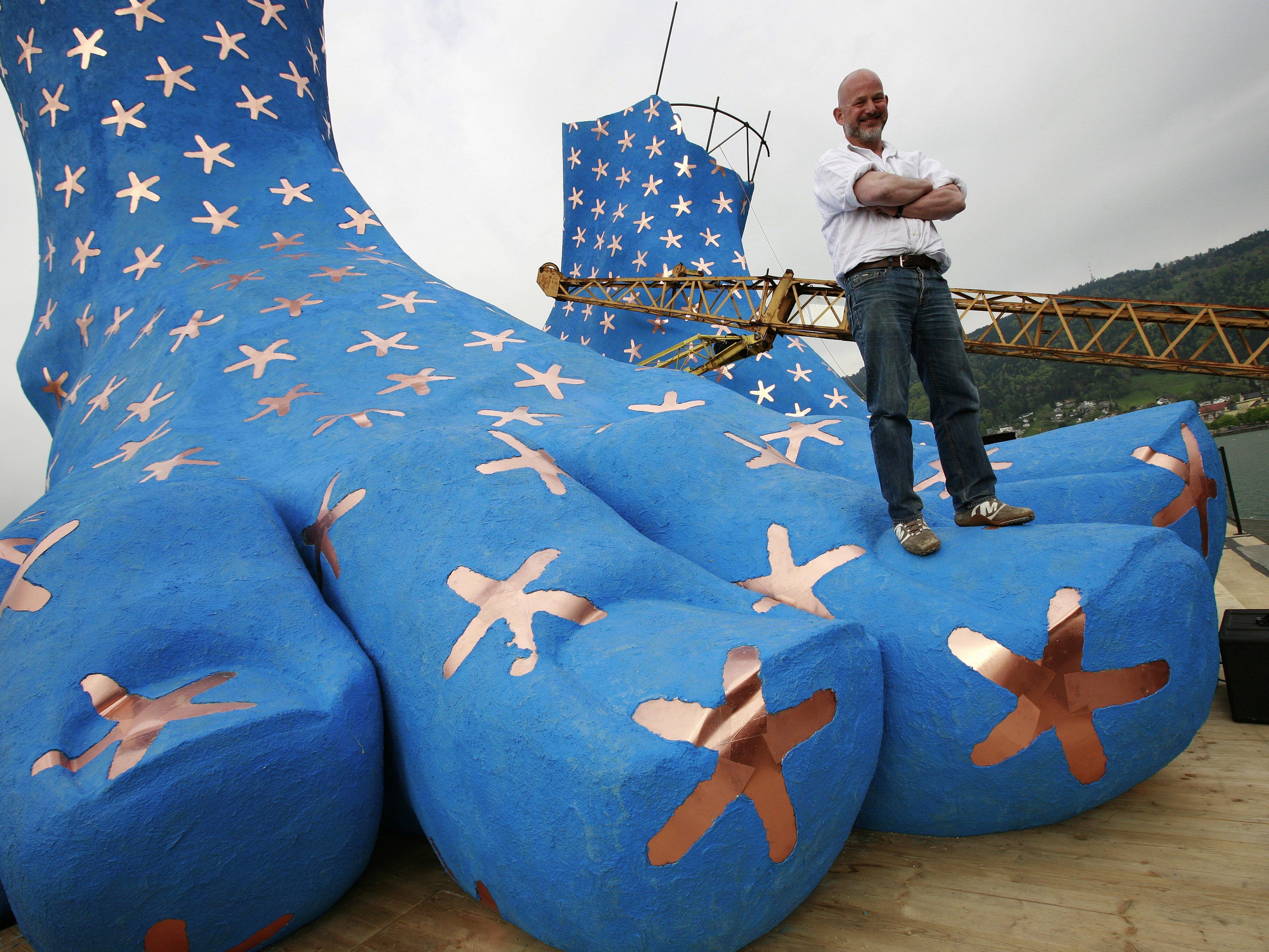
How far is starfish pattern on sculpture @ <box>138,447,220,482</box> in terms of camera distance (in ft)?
8.62

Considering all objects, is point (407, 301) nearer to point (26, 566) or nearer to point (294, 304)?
point (294, 304)

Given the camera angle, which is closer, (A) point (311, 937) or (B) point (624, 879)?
(B) point (624, 879)

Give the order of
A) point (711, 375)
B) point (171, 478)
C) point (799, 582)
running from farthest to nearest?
point (711, 375), point (171, 478), point (799, 582)

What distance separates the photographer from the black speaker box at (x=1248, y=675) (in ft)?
8.30

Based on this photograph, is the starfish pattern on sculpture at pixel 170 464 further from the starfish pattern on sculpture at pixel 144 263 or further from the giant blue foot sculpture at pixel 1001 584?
the starfish pattern on sculpture at pixel 144 263

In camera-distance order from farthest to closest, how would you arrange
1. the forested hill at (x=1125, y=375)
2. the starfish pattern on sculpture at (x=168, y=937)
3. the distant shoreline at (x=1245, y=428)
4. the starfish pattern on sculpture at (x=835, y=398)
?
1. the forested hill at (x=1125, y=375)
2. the distant shoreline at (x=1245, y=428)
3. the starfish pattern on sculpture at (x=835, y=398)
4. the starfish pattern on sculpture at (x=168, y=937)

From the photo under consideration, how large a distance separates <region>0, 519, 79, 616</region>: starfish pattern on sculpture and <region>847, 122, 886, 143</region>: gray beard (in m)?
2.48

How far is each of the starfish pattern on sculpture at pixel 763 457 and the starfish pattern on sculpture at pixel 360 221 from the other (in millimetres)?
2870

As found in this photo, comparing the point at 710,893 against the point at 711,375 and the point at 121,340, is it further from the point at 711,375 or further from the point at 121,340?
the point at 711,375

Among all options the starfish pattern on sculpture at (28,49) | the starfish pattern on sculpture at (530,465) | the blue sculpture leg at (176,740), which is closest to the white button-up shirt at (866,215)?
the starfish pattern on sculpture at (530,465)

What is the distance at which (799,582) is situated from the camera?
6.63ft

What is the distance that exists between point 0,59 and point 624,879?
233 inches

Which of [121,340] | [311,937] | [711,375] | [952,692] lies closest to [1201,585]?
[952,692]

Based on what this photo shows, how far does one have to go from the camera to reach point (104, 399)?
362 centimetres
